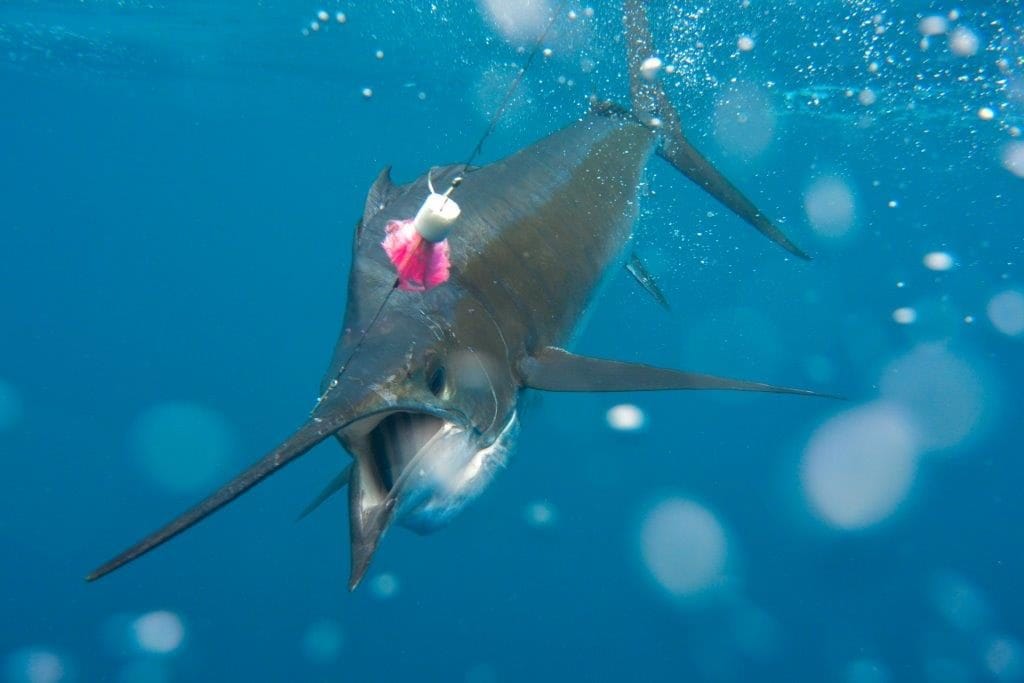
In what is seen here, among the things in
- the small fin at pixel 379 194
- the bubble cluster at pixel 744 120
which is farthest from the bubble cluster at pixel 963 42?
the small fin at pixel 379 194

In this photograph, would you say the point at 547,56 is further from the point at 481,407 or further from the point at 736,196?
the point at 481,407

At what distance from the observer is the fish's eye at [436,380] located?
9.28 ft

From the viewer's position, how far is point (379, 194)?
3.79 metres

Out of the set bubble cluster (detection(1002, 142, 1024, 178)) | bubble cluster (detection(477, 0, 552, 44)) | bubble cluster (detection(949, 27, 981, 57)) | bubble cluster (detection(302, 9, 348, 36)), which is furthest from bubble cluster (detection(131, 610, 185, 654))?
bubble cluster (detection(1002, 142, 1024, 178))

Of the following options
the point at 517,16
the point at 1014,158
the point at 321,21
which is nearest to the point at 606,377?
the point at 517,16

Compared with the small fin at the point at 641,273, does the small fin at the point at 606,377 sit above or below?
above

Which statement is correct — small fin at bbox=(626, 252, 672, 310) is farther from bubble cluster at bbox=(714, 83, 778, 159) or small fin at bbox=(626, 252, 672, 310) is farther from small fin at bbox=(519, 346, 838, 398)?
bubble cluster at bbox=(714, 83, 778, 159)

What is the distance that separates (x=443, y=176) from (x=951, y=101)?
1950 centimetres

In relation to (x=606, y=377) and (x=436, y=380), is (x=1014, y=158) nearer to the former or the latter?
(x=606, y=377)

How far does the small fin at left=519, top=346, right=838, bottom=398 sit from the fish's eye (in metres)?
0.84

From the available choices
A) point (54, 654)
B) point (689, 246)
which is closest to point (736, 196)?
point (54, 654)

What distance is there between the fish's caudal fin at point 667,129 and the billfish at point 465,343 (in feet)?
1.60

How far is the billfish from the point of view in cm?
247

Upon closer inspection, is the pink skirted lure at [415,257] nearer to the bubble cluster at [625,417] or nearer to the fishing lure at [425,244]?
the fishing lure at [425,244]
